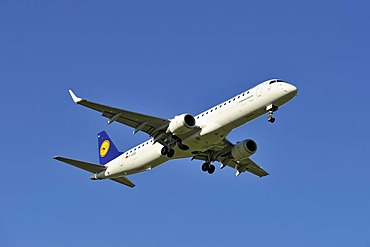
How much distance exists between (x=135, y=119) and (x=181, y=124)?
12.7 ft

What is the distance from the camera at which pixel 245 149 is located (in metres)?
57.9

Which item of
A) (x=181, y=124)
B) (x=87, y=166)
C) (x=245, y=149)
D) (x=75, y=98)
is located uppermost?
(x=245, y=149)

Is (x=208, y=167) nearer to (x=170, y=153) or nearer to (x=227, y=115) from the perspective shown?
(x=170, y=153)

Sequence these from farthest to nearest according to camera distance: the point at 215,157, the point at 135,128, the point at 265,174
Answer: the point at 265,174 < the point at 215,157 < the point at 135,128

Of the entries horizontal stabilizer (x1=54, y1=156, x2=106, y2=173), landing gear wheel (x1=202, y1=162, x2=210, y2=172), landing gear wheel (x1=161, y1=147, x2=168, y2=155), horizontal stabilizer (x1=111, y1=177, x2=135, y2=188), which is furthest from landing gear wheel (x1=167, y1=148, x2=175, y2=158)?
horizontal stabilizer (x1=54, y1=156, x2=106, y2=173)

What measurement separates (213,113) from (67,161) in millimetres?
13389

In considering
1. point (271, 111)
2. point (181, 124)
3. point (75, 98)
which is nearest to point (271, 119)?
point (271, 111)

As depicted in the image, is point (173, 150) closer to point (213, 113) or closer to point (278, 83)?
point (213, 113)

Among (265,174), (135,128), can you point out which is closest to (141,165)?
(135,128)

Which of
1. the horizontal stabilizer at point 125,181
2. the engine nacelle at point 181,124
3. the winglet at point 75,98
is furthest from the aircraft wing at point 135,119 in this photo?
the horizontal stabilizer at point 125,181

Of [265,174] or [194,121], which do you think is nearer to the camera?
[194,121]

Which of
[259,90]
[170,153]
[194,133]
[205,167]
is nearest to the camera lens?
[259,90]

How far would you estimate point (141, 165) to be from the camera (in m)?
58.1

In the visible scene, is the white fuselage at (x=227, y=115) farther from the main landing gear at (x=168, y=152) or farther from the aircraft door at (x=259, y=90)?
the main landing gear at (x=168, y=152)
